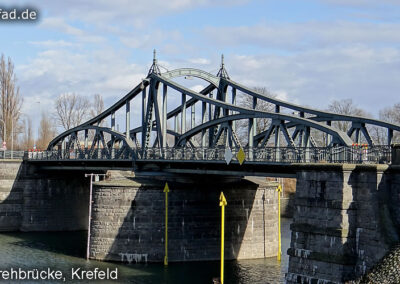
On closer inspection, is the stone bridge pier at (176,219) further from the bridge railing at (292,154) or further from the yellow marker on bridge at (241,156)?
the yellow marker on bridge at (241,156)

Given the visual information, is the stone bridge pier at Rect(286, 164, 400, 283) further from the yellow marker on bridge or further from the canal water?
the canal water

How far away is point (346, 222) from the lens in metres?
28.8

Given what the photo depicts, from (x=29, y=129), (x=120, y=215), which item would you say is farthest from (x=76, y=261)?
(x=29, y=129)

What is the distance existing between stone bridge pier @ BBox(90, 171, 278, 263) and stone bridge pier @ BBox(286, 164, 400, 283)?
13.7m

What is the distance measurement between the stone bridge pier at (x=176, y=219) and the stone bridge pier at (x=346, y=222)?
13730 millimetres

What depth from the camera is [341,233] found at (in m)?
28.7

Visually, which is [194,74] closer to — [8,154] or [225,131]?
[225,131]

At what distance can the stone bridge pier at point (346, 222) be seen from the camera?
2806 centimetres

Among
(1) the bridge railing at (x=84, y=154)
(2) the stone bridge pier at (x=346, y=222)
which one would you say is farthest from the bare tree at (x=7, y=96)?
(2) the stone bridge pier at (x=346, y=222)

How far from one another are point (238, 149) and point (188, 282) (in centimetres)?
791

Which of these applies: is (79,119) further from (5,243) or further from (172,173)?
(172,173)

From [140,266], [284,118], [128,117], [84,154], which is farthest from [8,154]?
[284,118]

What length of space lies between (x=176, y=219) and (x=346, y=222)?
16.2 meters

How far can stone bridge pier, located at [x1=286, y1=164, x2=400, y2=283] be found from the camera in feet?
92.1
